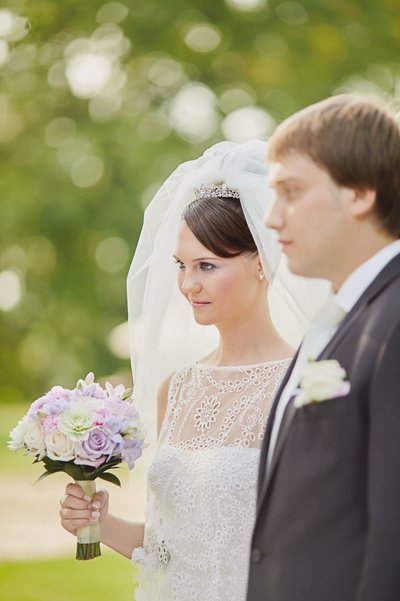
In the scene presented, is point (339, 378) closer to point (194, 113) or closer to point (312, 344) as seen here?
point (312, 344)

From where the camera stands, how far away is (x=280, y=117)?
18422 mm

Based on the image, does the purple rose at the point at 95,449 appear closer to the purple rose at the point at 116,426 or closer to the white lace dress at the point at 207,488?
the purple rose at the point at 116,426

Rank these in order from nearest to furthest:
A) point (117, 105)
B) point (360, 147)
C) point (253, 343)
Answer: point (360, 147) → point (253, 343) → point (117, 105)

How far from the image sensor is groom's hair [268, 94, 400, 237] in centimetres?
225

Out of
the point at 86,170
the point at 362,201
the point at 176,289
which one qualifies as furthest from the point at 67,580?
the point at 86,170

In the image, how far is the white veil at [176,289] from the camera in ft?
13.2

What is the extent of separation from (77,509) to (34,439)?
307 millimetres

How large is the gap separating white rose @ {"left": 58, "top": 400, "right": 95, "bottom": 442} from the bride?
277mm

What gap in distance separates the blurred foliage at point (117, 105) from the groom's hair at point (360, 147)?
1465cm

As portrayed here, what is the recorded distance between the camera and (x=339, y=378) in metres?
2.16

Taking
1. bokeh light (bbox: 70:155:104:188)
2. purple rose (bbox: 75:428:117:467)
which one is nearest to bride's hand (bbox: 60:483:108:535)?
purple rose (bbox: 75:428:117:467)

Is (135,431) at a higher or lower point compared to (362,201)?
lower

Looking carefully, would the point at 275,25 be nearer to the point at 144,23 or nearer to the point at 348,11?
the point at 348,11

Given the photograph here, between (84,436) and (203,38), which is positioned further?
(203,38)
